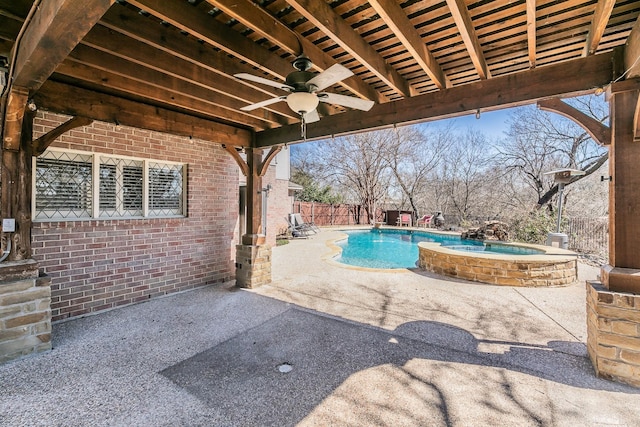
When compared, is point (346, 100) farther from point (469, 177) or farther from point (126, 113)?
point (469, 177)

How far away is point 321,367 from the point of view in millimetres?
2789

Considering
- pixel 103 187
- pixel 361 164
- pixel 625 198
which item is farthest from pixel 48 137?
pixel 361 164

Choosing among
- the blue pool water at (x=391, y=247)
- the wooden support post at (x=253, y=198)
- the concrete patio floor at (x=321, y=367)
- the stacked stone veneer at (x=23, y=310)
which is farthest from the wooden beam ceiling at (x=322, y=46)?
the blue pool water at (x=391, y=247)

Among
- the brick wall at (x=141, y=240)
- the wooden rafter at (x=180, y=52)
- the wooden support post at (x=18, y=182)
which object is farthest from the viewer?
the brick wall at (x=141, y=240)

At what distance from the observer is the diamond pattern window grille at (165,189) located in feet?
16.2

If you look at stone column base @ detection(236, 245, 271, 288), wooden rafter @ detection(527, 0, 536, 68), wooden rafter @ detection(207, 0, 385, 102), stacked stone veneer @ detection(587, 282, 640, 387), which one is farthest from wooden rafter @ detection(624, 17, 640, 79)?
stone column base @ detection(236, 245, 271, 288)

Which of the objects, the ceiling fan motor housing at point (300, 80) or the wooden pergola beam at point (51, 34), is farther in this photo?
the ceiling fan motor housing at point (300, 80)

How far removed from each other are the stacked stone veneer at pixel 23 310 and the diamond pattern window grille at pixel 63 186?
110cm

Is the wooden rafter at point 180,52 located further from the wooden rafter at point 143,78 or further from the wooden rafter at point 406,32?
the wooden rafter at point 406,32

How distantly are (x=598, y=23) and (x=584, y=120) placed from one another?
Answer: 0.97 meters

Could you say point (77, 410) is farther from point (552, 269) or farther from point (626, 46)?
point (552, 269)

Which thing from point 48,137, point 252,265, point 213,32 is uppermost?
point 213,32

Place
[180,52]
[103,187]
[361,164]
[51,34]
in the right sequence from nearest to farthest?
[51,34] < [180,52] < [103,187] < [361,164]

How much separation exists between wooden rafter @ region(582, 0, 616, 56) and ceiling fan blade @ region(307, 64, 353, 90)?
174cm
